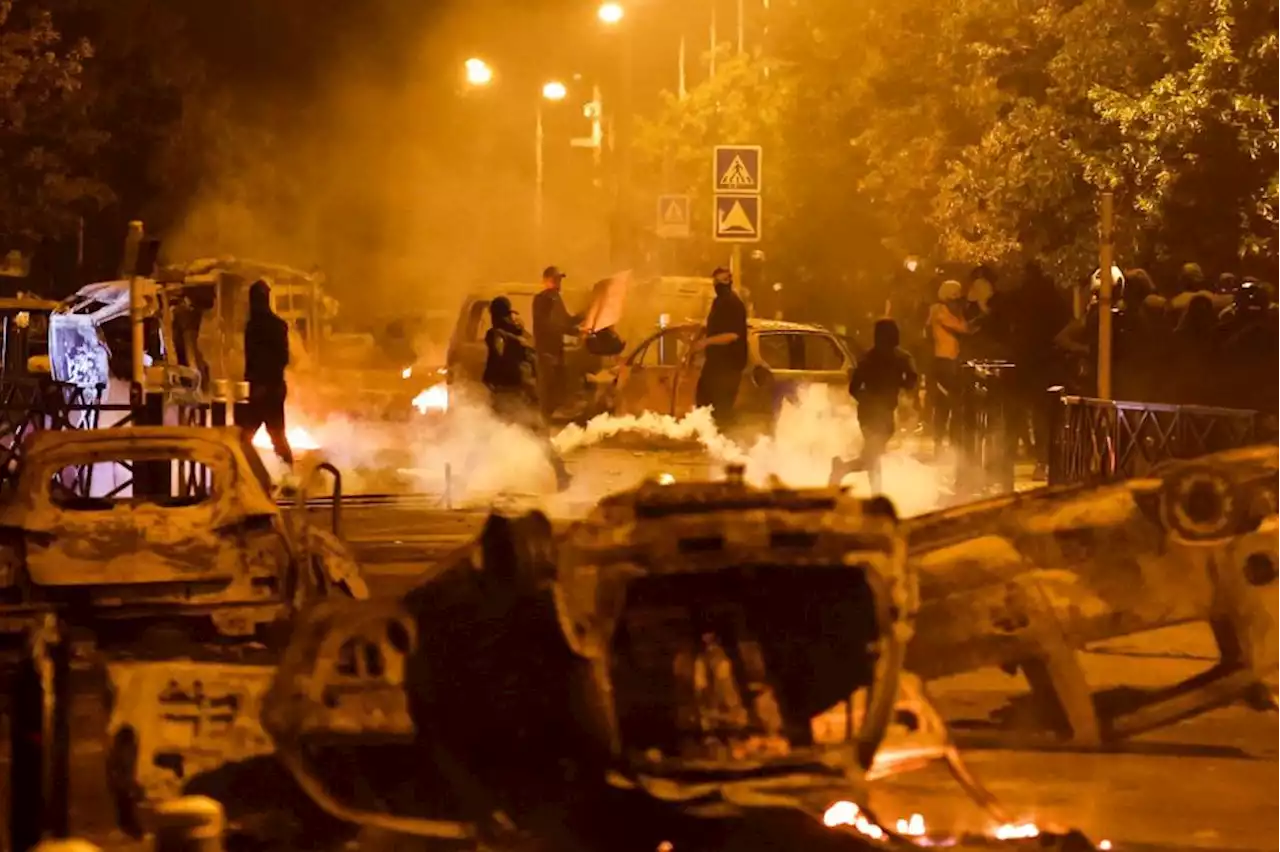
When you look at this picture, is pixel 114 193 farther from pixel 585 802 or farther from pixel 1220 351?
pixel 585 802

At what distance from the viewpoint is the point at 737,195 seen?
61.6ft

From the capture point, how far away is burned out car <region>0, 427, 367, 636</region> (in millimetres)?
9258

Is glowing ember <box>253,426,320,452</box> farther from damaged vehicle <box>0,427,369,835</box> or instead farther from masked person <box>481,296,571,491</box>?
damaged vehicle <box>0,427,369,835</box>

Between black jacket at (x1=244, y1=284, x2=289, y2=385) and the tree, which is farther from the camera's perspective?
the tree

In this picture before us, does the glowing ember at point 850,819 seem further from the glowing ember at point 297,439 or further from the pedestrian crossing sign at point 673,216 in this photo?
the glowing ember at point 297,439

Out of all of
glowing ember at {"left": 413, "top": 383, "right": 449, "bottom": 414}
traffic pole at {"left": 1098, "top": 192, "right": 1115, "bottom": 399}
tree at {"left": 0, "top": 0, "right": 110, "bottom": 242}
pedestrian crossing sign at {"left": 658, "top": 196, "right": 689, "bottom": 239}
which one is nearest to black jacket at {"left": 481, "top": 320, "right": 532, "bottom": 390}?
glowing ember at {"left": 413, "top": 383, "right": 449, "bottom": 414}

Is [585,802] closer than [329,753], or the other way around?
[585,802]

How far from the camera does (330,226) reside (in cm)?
5947

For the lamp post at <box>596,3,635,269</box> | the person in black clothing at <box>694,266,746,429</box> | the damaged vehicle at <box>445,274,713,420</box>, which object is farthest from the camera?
the lamp post at <box>596,3,635,269</box>

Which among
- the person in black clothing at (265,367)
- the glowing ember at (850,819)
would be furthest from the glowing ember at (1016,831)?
the person in black clothing at (265,367)

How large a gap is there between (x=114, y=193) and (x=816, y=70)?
534 inches

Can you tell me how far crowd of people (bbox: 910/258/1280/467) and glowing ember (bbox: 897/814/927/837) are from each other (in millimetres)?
7581

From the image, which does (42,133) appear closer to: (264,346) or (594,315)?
(594,315)

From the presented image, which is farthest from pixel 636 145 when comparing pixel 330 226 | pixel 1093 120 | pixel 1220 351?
pixel 1220 351
